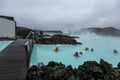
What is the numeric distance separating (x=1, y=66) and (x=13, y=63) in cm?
57

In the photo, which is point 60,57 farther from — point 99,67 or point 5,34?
point 5,34

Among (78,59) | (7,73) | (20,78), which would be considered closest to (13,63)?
(7,73)

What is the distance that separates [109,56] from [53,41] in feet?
20.7

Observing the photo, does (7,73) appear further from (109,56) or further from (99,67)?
(109,56)

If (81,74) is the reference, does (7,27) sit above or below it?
above

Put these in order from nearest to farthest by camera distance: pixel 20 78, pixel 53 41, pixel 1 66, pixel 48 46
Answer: pixel 20 78 → pixel 1 66 → pixel 48 46 → pixel 53 41

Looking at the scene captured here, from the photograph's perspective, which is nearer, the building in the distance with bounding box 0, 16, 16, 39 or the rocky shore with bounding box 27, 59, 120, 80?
A: the rocky shore with bounding box 27, 59, 120, 80

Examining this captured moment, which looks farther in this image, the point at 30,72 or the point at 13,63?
the point at 13,63

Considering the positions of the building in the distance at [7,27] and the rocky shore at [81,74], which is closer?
the rocky shore at [81,74]

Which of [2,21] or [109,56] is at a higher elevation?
[2,21]

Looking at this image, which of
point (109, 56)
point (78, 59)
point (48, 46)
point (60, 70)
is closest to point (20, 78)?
point (60, 70)

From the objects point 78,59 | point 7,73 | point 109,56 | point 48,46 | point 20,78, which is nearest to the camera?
point 20,78

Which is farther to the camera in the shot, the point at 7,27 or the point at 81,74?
the point at 7,27

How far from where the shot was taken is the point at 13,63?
831 centimetres
